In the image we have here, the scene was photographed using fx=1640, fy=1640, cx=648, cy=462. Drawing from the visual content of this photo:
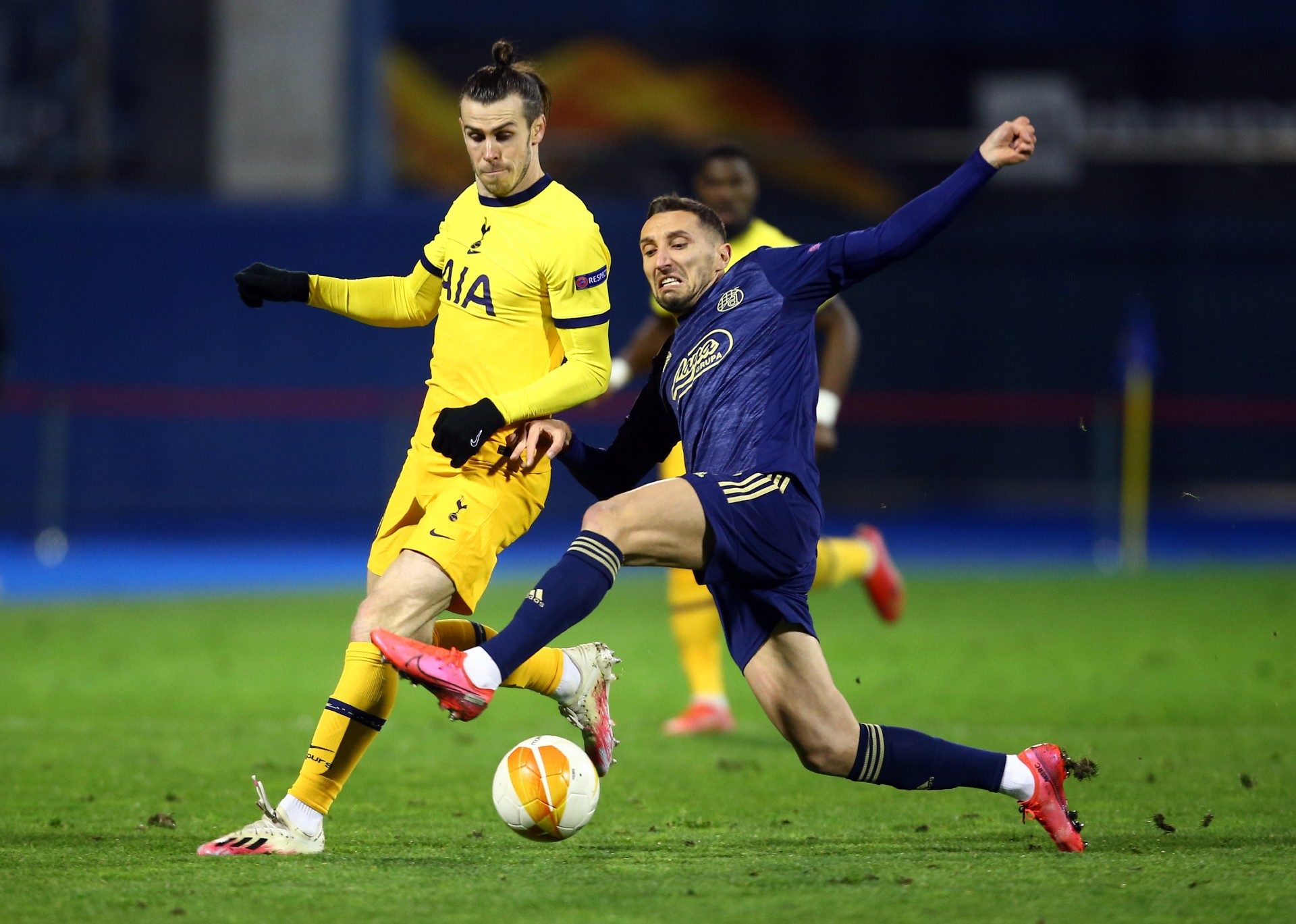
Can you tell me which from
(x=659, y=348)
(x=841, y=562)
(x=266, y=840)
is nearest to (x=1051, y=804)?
(x=266, y=840)

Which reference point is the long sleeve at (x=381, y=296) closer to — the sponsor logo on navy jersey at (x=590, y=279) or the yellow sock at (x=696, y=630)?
the sponsor logo on navy jersey at (x=590, y=279)

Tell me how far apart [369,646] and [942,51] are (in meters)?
17.8

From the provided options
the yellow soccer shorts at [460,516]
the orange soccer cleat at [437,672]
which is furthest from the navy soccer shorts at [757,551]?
the orange soccer cleat at [437,672]

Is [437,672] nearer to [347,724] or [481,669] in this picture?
[481,669]

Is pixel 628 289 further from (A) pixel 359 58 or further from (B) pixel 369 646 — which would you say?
(B) pixel 369 646

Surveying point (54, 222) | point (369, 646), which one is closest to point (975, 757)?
point (369, 646)

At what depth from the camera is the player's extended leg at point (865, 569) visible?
28.2ft

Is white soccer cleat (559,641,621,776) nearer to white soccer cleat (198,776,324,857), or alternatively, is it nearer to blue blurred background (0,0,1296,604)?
white soccer cleat (198,776,324,857)

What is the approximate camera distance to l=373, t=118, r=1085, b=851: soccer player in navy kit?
185 inches

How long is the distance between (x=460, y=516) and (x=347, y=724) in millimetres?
746

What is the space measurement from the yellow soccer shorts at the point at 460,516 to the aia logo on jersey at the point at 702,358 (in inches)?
23.5

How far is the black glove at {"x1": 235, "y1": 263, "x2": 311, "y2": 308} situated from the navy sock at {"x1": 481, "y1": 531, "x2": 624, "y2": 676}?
1.50 meters

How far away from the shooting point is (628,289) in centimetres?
2033

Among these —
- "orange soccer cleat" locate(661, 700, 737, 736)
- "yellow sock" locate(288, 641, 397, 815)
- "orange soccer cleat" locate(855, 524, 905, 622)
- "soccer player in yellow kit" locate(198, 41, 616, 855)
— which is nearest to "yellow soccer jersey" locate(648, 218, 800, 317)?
"orange soccer cleat" locate(661, 700, 737, 736)
